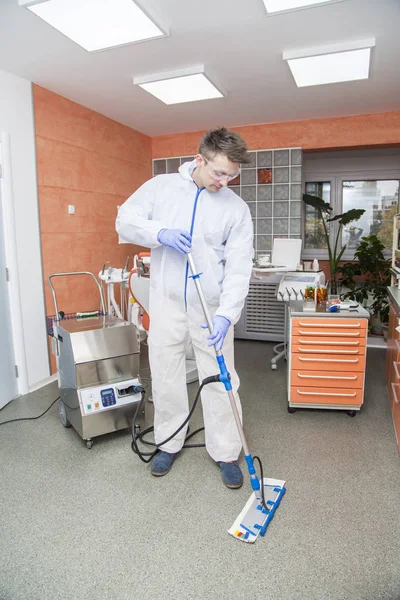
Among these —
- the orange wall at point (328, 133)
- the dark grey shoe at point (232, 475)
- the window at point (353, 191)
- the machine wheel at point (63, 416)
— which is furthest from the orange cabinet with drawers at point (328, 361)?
the window at point (353, 191)

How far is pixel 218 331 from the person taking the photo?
72.4 inches

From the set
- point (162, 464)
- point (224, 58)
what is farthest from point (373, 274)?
point (162, 464)

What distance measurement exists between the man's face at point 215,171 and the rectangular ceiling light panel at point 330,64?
61.0 inches

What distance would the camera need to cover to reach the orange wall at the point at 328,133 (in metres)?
4.36

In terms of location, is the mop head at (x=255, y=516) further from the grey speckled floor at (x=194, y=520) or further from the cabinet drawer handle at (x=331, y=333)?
the cabinet drawer handle at (x=331, y=333)

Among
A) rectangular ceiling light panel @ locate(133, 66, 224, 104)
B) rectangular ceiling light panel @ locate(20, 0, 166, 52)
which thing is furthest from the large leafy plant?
rectangular ceiling light panel @ locate(20, 0, 166, 52)

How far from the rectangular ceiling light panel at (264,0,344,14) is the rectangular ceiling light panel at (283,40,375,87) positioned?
0.65 meters

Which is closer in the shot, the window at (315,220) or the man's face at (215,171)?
the man's face at (215,171)

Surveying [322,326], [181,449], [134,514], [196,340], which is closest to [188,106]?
[322,326]

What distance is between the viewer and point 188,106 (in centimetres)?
405

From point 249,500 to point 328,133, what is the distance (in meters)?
3.92

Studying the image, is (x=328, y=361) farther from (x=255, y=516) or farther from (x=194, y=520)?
(x=194, y=520)

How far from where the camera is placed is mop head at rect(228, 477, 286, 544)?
1.73 meters

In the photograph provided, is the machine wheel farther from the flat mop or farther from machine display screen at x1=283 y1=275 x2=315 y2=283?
machine display screen at x1=283 y1=275 x2=315 y2=283
